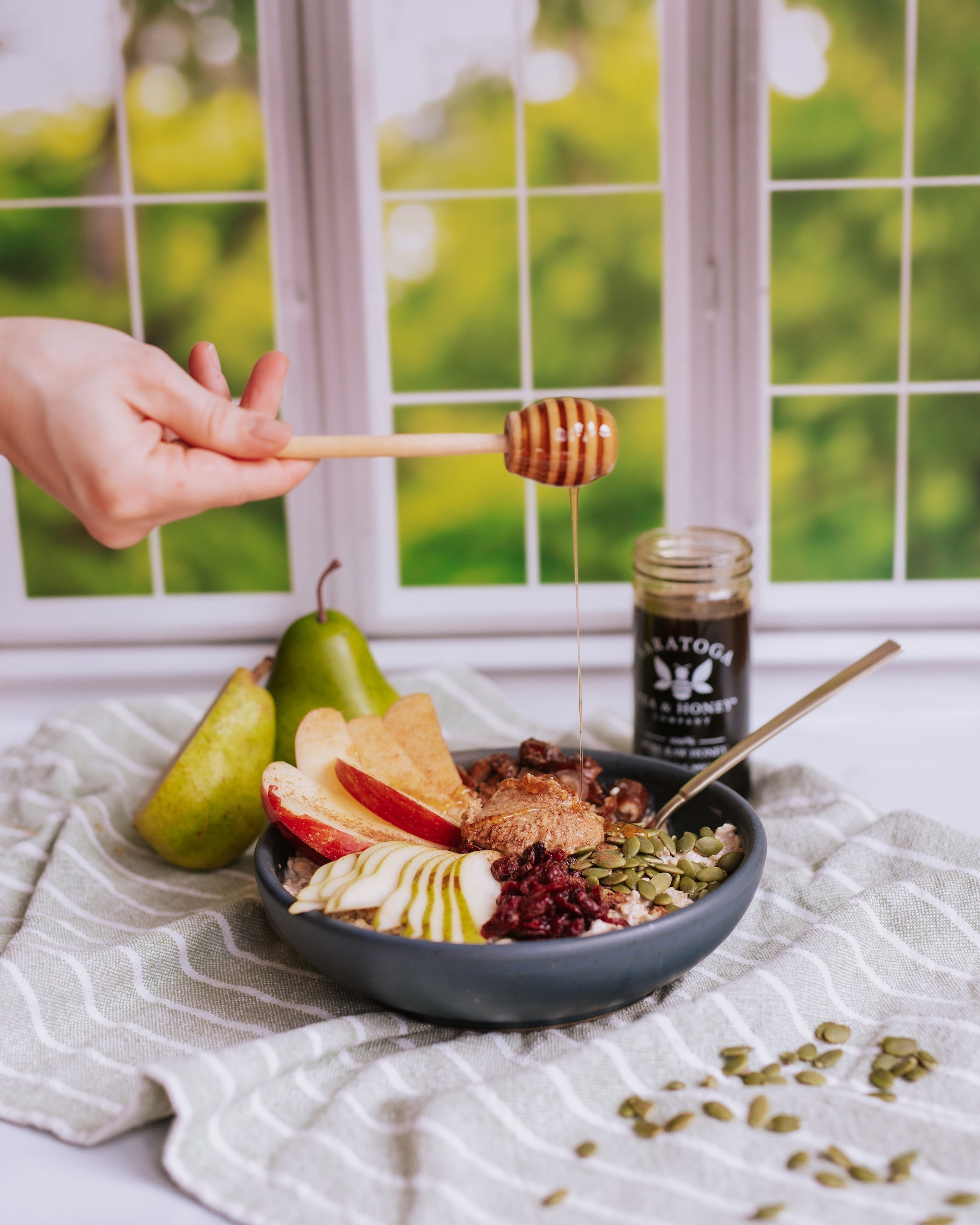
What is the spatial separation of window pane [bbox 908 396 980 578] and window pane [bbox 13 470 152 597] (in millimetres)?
1602

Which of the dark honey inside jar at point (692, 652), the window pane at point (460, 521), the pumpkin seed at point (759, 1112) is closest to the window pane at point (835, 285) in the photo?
the window pane at point (460, 521)

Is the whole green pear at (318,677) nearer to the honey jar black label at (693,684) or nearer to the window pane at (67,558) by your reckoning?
the honey jar black label at (693,684)

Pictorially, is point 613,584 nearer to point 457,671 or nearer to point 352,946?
point 457,671

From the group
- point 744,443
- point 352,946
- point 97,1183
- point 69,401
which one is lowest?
point 97,1183

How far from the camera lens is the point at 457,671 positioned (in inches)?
75.4

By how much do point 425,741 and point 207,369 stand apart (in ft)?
1.62

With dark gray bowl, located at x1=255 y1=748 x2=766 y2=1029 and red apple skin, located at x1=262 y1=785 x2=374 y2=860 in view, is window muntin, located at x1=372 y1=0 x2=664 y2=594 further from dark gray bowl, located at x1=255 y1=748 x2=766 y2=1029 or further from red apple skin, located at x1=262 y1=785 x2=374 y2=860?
dark gray bowl, located at x1=255 y1=748 x2=766 y2=1029

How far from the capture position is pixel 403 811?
1137 millimetres

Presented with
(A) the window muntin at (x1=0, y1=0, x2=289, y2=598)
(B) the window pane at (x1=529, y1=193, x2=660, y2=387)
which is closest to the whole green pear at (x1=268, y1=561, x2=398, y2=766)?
(A) the window muntin at (x1=0, y1=0, x2=289, y2=598)

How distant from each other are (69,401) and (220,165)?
113 cm

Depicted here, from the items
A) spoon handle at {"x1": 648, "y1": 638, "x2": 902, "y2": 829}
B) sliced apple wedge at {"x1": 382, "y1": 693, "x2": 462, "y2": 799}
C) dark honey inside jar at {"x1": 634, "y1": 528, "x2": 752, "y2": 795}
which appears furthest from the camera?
dark honey inside jar at {"x1": 634, "y1": 528, "x2": 752, "y2": 795}

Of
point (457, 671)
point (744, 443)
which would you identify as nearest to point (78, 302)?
point (457, 671)

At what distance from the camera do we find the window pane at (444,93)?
6.17ft

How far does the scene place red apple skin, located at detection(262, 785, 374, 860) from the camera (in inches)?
42.4
